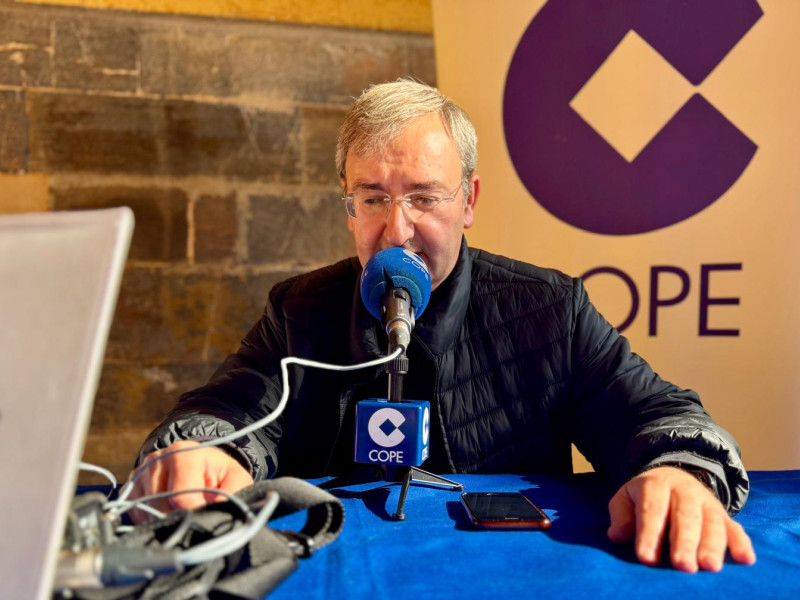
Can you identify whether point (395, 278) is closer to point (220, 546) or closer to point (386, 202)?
point (386, 202)

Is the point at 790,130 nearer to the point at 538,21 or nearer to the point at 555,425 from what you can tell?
the point at 538,21

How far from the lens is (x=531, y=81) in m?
2.03

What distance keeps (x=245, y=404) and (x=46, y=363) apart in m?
0.92

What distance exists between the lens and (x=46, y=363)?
51cm

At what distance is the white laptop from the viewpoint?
0.48 meters

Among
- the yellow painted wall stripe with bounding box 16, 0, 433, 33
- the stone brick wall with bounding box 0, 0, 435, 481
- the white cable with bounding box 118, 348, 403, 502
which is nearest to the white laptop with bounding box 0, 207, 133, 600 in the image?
the white cable with bounding box 118, 348, 403, 502

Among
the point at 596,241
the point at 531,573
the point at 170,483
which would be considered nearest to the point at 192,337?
the point at 596,241

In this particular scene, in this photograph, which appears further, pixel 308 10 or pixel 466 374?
pixel 308 10

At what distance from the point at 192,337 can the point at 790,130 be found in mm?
1989

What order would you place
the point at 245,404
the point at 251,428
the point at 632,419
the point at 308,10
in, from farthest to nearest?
the point at 308,10 → the point at 245,404 → the point at 632,419 → the point at 251,428

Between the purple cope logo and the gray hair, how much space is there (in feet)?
1.69

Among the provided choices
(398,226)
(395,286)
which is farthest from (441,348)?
(395,286)

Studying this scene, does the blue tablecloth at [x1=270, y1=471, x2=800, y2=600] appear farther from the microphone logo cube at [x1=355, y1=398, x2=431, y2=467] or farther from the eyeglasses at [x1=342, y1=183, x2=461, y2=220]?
the eyeglasses at [x1=342, y1=183, x2=461, y2=220]

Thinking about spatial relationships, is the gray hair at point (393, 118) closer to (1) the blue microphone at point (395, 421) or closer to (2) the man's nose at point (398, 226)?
(2) the man's nose at point (398, 226)
